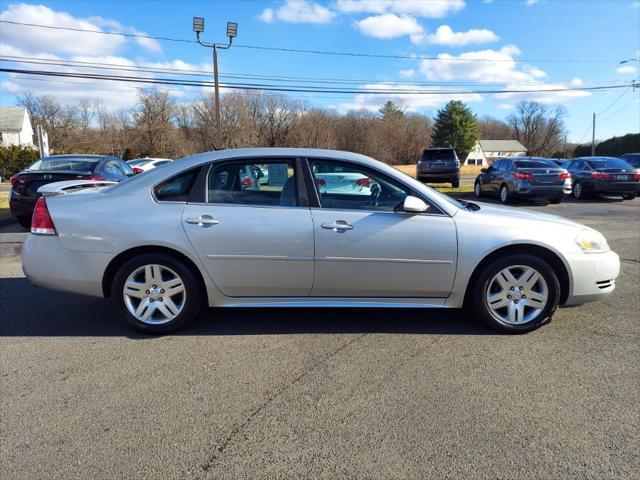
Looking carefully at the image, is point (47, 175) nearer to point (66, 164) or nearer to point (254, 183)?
point (66, 164)

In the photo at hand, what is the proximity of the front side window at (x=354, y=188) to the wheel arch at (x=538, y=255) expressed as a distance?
0.88 m

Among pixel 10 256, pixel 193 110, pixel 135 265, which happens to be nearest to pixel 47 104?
pixel 193 110

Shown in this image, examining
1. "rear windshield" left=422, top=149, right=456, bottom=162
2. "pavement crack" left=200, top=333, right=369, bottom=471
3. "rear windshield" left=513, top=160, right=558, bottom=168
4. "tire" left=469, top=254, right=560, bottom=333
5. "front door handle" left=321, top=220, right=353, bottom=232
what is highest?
"rear windshield" left=422, top=149, right=456, bottom=162

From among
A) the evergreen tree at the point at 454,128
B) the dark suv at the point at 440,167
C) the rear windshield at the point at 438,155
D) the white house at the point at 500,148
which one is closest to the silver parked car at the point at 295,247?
the dark suv at the point at 440,167

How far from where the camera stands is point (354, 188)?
3.98 meters

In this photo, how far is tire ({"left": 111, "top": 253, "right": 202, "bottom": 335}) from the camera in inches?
146

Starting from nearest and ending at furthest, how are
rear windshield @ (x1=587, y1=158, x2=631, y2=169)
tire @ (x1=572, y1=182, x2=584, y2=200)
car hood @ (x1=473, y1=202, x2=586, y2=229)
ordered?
car hood @ (x1=473, y1=202, x2=586, y2=229) < rear windshield @ (x1=587, y1=158, x2=631, y2=169) < tire @ (x1=572, y1=182, x2=584, y2=200)

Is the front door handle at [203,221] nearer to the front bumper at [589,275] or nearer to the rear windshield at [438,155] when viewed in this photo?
the front bumper at [589,275]

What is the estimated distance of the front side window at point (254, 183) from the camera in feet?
12.4

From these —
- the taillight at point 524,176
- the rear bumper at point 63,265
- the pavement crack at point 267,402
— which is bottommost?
the pavement crack at point 267,402

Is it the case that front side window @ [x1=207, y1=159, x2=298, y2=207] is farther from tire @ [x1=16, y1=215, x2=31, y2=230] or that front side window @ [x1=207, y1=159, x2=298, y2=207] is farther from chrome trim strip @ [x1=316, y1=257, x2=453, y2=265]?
tire @ [x1=16, y1=215, x2=31, y2=230]

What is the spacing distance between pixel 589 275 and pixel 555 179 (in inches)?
437

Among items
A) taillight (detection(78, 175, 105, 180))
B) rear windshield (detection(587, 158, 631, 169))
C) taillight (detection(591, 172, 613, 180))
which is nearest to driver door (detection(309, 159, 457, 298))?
taillight (detection(78, 175, 105, 180))

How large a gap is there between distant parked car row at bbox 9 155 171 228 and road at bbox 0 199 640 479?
16.6 ft
